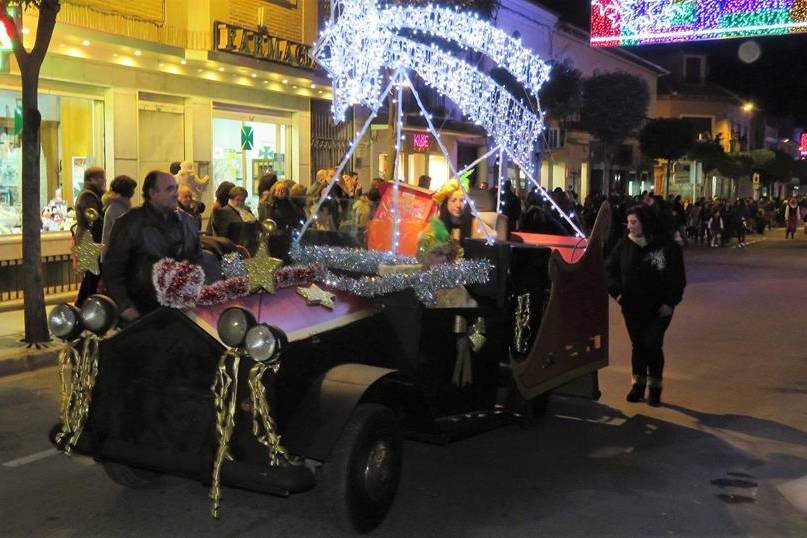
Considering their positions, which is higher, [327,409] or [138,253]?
[138,253]

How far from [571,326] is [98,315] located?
3381 millimetres

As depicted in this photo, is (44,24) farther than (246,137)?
No

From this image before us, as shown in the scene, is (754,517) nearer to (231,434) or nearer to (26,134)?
(231,434)

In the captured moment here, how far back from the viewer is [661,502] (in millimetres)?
5238

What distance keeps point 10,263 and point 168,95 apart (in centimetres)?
459

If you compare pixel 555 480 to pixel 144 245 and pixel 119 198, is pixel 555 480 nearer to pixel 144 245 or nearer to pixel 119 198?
pixel 144 245

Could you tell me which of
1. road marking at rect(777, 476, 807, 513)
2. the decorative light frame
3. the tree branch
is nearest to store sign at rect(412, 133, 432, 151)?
the tree branch

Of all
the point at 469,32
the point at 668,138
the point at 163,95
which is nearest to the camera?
the point at 469,32

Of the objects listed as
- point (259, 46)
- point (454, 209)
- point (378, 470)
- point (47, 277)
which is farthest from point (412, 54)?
point (259, 46)

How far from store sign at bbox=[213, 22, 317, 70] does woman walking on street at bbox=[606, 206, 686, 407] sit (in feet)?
31.1

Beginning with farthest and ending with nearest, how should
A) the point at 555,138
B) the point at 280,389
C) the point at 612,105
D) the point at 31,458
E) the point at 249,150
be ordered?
the point at 612,105, the point at 555,138, the point at 249,150, the point at 31,458, the point at 280,389

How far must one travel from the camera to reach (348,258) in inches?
225

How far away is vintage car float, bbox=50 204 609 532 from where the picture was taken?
413cm

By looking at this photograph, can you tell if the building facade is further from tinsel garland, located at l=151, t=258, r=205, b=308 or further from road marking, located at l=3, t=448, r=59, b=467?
tinsel garland, located at l=151, t=258, r=205, b=308
